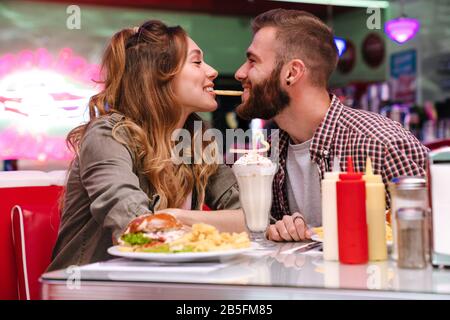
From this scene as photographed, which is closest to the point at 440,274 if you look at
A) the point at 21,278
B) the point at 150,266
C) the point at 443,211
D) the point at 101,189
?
the point at 443,211

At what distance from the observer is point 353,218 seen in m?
1.37

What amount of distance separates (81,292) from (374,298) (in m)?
0.51

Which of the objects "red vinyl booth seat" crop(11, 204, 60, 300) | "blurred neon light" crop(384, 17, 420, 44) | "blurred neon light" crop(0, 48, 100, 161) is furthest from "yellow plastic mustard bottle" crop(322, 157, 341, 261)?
"blurred neon light" crop(384, 17, 420, 44)

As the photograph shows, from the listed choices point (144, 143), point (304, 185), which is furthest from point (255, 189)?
point (304, 185)

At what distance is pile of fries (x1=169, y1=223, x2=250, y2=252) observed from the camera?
136cm

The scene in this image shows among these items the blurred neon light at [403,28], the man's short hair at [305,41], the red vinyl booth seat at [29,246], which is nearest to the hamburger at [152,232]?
the red vinyl booth seat at [29,246]

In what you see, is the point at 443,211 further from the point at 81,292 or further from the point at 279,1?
the point at 279,1

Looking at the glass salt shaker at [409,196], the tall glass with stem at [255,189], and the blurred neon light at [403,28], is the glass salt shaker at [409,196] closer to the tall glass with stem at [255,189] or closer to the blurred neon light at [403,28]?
the tall glass with stem at [255,189]

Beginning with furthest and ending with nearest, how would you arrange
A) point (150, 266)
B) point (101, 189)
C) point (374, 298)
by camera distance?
1. point (101, 189)
2. point (150, 266)
3. point (374, 298)

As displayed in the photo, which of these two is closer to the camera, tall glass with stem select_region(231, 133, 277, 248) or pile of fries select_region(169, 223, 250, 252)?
pile of fries select_region(169, 223, 250, 252)

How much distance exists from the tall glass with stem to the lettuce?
37 centimetres

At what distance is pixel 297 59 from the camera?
260 cm

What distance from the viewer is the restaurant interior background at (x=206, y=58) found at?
807cm

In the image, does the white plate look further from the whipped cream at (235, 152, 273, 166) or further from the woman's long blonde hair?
the woman's long blonde hair
